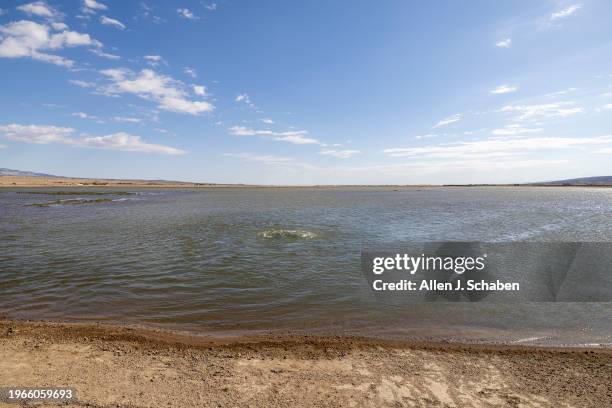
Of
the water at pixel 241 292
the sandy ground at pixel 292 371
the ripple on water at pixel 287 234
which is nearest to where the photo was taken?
the sandy ground at pixel 292 371

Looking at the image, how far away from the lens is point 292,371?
266 inches

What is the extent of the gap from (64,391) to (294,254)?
1256 centimetres

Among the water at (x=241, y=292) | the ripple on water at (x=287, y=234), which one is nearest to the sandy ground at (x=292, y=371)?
the water at (x=241, y=292)

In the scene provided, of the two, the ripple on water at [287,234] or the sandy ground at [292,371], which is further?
the ripple on water at [287,234]

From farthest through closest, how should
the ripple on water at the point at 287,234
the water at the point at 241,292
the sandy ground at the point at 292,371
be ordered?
1. the ripple on water at the point at 287,234
2. the water at the point at 241,292
3. the sandy ground at the point at 292,371

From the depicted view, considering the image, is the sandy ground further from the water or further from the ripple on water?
the ripple on water

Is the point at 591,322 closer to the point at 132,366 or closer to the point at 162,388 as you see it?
the point at 162,388

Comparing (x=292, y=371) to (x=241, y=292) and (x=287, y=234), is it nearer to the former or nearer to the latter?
(x=241, y=292)

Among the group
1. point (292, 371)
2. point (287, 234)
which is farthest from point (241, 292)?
point (287, 234)

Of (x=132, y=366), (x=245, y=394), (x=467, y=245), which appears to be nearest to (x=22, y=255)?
(x=132, y=366)

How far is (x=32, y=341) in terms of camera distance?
25.7 ft

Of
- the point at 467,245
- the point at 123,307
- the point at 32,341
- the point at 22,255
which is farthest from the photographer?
the point at 467,245

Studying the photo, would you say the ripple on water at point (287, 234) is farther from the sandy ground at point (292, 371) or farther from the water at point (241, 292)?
the sandy ground at point (292, 371)

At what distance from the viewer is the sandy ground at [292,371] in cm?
582
